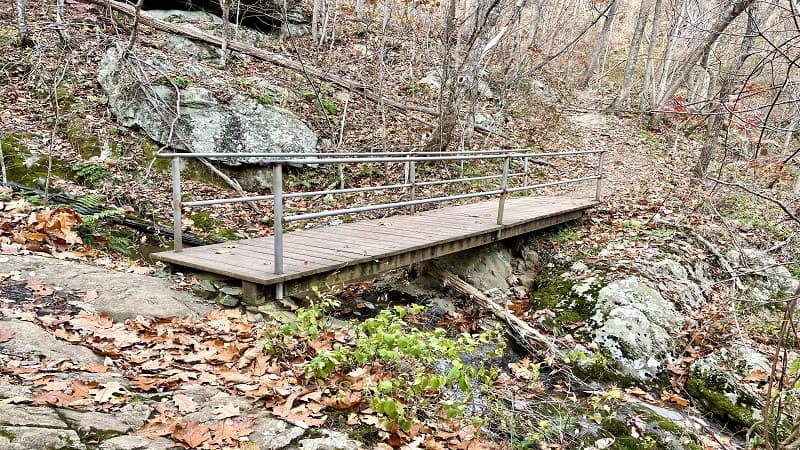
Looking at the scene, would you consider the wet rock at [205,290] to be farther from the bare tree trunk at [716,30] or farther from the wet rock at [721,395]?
the wet rock at [721,395]

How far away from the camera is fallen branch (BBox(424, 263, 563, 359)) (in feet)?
19.3

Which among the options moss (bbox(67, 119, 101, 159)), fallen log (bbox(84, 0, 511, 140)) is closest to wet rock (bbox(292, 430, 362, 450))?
moss (bbox(67, 119, 101, 159))

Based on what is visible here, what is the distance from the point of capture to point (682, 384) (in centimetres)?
560

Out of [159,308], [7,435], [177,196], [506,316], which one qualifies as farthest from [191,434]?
[506,316]

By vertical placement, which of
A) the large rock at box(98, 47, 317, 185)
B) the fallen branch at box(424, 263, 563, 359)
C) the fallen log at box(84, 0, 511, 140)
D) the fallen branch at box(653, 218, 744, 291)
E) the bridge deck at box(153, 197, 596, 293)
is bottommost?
the fallen branch at box(424, 263, 563, 359)

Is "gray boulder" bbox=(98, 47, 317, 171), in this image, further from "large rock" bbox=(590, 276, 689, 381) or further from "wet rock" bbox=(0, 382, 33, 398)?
"wet rock" bbox=(0, 382, 33, 398)

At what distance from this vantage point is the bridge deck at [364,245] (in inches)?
188

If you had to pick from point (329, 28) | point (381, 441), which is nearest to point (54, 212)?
point (381, 441)

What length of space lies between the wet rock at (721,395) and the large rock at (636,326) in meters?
0.36

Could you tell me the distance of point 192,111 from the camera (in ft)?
28.7

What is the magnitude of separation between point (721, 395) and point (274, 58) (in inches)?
413

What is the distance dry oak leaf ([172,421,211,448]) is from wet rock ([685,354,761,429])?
5.03 meters

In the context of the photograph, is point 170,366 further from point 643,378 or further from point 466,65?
point 466,65

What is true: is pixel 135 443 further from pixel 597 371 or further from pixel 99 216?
pixel 597 371
